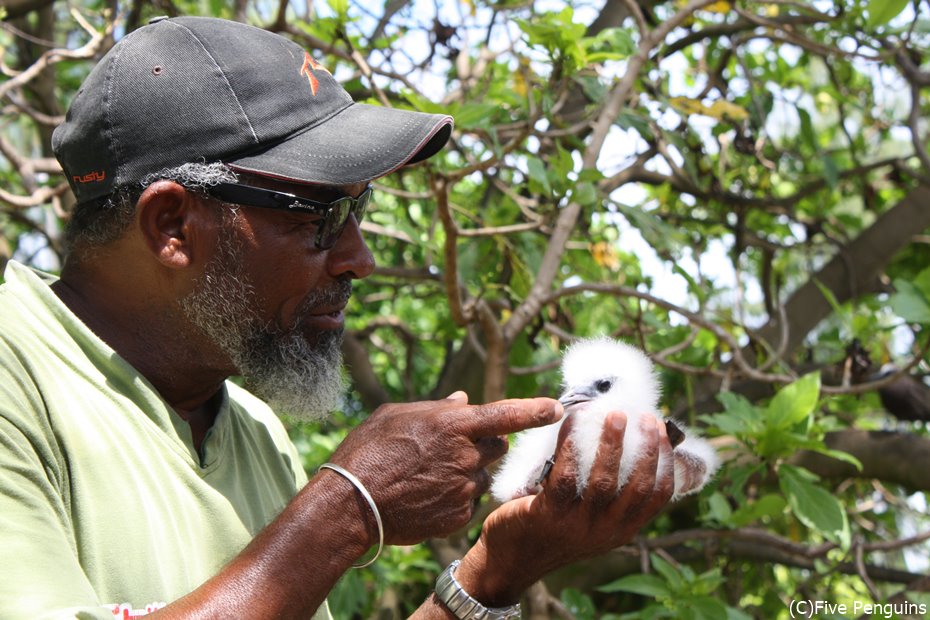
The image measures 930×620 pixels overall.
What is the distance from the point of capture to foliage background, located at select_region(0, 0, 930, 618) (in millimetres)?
3244

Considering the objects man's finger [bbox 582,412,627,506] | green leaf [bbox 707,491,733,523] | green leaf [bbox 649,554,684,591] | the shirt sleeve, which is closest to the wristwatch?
man's finger [bbox 582,412,627,506]

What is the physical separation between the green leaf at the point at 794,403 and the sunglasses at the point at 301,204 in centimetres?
169

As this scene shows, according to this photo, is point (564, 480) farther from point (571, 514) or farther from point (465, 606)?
point (465, 606)

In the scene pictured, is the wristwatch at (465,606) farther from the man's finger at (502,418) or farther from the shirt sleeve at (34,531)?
the shirt sleeve at (34,531)

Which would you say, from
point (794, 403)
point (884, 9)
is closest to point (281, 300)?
point (794, 403)

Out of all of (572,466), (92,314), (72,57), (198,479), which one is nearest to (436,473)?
(572,466)

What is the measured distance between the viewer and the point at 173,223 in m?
2.00

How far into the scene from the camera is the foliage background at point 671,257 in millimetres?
3244

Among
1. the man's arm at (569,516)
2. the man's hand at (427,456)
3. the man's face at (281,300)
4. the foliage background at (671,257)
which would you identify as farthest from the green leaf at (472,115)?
the man's hand at (427,456)

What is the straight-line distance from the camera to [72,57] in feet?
12.4

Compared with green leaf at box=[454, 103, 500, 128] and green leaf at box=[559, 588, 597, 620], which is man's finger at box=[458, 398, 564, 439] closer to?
green leaf at box=[454, 103, 500, 128]

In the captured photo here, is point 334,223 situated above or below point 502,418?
above

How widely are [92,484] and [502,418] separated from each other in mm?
701

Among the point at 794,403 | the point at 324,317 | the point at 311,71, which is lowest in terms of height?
the point at 794,403
